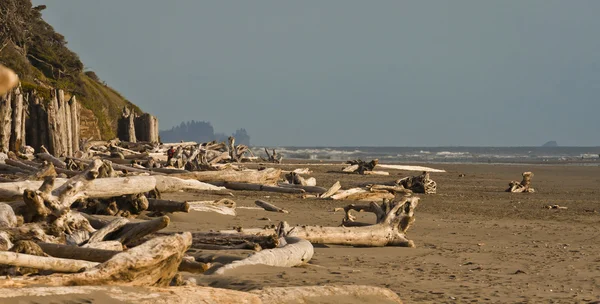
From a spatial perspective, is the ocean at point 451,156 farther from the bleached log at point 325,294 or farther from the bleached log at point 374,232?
the bleached log at point 325,294

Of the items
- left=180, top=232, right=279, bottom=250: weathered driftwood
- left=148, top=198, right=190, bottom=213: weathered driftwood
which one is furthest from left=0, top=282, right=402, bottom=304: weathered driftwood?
left=148, top=198, right=190, bottom=213: weathered driftwood

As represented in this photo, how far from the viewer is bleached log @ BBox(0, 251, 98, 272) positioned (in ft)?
16.5

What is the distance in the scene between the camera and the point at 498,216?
14961 mm

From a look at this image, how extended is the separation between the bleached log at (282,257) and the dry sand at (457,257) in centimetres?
13

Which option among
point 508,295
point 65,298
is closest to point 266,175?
point 508,295

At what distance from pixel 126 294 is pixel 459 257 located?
5.22 meters

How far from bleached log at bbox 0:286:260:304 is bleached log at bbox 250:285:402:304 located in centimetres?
36

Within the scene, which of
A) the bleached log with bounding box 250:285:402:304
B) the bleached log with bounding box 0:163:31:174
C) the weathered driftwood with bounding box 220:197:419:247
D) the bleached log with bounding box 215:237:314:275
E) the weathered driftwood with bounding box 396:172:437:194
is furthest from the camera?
the weathered driftwood with bounding box 396:172:437:194

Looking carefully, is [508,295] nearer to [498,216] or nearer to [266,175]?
[498,216]

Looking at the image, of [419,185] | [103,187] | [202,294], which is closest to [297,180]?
[419,185]

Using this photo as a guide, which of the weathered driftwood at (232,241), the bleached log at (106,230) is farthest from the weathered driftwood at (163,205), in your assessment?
the bleached log at (106,230)

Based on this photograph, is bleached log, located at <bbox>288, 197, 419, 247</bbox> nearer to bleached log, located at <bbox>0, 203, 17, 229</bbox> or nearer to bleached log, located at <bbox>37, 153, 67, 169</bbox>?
bleached log, located at <bbox>0, 203, 17, 229</bbox>

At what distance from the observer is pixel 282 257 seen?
7.47m

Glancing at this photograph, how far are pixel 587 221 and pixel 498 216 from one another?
1.62m
